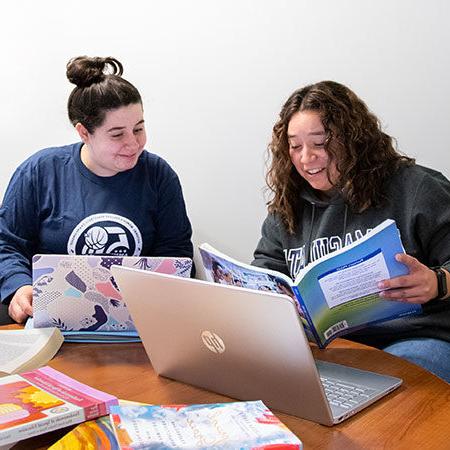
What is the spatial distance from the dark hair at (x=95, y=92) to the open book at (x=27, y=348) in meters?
0.77

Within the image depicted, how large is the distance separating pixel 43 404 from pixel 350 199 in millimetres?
968

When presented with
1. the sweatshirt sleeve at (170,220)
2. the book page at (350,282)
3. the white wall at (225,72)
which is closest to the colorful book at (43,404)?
the book page at (350,282)

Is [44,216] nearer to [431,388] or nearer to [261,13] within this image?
[261,13]

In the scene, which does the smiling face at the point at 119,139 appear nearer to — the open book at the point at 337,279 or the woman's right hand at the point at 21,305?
the woman's right hand at the point at 21,305

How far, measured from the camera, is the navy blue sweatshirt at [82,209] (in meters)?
2.13

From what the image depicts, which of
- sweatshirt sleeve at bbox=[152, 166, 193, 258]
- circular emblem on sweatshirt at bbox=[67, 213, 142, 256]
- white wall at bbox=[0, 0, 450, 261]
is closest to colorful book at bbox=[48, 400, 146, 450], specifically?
circular emblem on sweatshirt at bbox=[67, 213, 142, 256]

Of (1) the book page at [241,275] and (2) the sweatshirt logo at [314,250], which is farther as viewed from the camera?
(2) the sweatshirt logo at [314,250]

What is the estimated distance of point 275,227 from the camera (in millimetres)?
1979

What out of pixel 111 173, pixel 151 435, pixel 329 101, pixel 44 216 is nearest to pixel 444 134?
pixel 329 101

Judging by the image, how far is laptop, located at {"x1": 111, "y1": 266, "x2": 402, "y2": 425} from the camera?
3.43 feet

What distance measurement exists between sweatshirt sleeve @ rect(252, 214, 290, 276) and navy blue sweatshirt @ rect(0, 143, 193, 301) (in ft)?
1.22

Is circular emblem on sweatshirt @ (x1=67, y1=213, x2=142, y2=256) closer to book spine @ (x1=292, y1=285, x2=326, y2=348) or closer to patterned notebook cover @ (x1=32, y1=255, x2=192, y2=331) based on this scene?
patterned notebook cover @ (x1=32, y1=255, x2=192, y2=331)

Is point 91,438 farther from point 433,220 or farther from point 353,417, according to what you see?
point 433,220

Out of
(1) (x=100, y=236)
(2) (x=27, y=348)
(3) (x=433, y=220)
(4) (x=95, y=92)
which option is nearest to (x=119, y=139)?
(4) (x=95, y=92)
